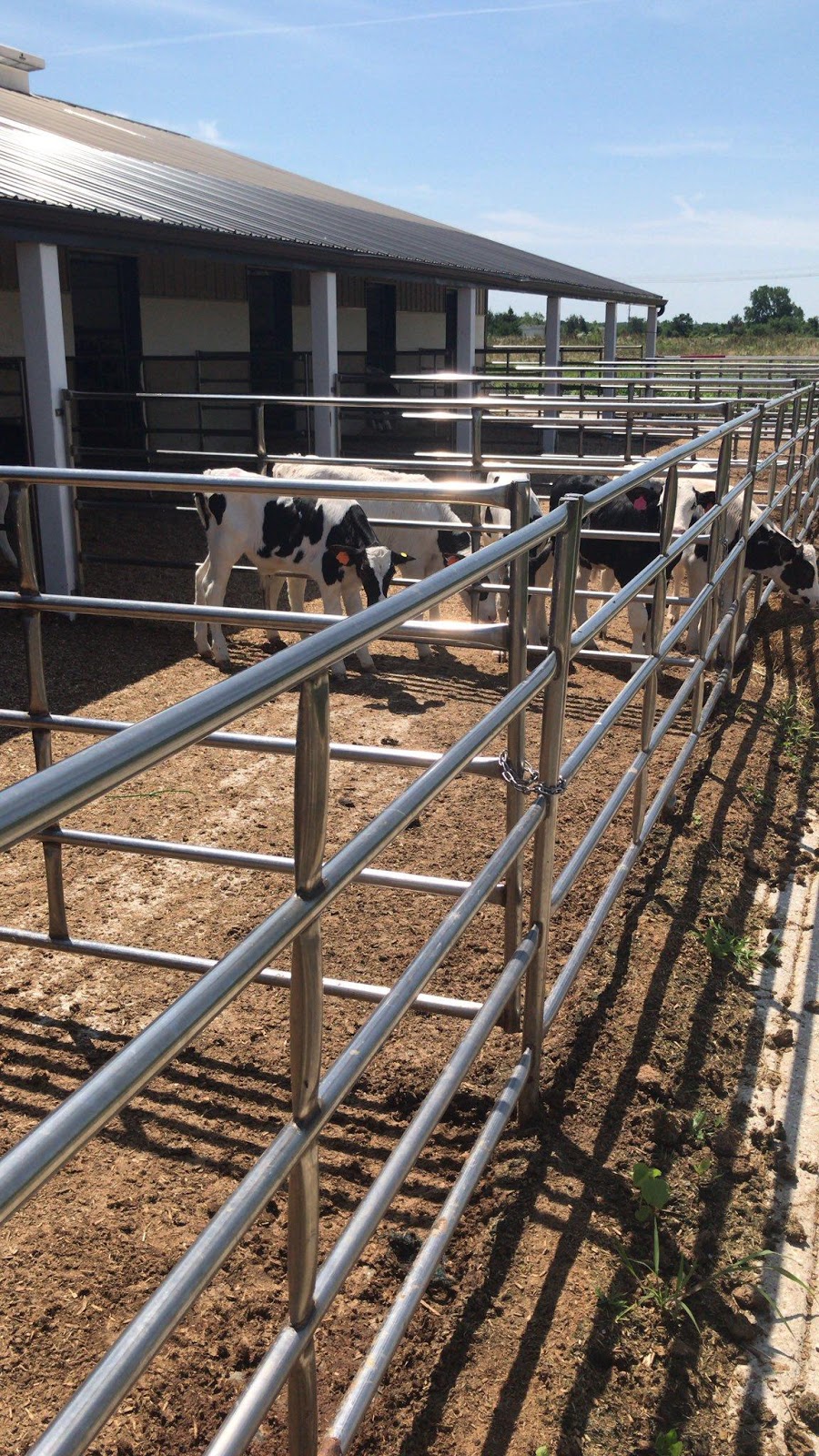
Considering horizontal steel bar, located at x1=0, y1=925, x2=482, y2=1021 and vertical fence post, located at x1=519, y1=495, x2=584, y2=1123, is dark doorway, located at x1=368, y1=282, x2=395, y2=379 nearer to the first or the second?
horizontal steel bar, located at x1=0, y1=925, x2=482, y2=1021

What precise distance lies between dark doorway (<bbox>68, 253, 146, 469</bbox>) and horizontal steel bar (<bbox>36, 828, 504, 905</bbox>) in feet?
38.3

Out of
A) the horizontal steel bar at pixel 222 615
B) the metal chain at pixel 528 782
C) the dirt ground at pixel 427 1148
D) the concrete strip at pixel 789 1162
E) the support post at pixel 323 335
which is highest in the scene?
the support post at pixel 323 335

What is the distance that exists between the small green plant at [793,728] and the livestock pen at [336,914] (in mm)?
445

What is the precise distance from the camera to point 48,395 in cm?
826

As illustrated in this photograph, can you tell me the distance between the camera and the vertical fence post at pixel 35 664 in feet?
9.98

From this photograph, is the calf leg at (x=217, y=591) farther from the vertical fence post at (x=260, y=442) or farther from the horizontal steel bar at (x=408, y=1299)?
the horizontal steel bar at (x=408, y=1299)

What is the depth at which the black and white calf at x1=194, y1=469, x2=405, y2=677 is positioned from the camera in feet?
23.7

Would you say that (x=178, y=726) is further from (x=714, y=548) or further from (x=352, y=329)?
(x=352, y=329)

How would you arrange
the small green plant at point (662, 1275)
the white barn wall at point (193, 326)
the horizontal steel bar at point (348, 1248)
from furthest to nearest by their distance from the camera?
the white barn wall at point (193, 326) → the small green plant at point (662, 1275) → the horizontal steel bar at point (348, 1248)

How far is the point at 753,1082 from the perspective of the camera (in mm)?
3117

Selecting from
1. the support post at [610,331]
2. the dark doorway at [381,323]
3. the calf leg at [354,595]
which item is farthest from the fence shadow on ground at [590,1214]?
the support post at [610,331]

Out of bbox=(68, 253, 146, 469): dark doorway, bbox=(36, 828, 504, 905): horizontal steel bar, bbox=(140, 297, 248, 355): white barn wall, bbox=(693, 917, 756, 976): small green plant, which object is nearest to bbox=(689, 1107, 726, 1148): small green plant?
bbox=(36, 828, 504, 905): horizontal steel bar

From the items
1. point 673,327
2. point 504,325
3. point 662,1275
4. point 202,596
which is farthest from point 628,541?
point 673,327

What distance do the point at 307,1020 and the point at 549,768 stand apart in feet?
4.20
